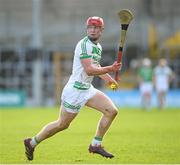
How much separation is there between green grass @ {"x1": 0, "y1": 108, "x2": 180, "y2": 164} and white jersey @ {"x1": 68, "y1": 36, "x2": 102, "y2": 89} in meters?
1.32

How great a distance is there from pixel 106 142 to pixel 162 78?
1857 centimetres

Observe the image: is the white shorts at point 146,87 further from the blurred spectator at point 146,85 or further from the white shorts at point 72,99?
the white shorts at point 72,99

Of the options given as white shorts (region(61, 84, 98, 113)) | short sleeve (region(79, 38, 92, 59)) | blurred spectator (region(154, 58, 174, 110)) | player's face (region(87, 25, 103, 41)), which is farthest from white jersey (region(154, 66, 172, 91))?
short sleeve (region(79, 38, 92, 59))

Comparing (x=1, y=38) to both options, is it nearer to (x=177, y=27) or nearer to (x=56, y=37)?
(x=56, y=37)

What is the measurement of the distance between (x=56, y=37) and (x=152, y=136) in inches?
1048

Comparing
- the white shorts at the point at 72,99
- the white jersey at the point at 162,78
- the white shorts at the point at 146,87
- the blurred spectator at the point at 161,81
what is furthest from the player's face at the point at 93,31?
the white jersey at the point at 162,78

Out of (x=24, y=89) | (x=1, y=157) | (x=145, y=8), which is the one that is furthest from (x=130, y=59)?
(x=1, y=157)

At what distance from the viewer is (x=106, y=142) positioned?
1708 centimetres

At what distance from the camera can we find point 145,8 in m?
45.2

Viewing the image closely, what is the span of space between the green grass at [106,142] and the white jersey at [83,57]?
1321mm

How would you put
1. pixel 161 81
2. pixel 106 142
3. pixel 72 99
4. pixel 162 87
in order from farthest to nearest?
pixel 161 81, pixel 162 87, pixel 106 142, pixel 72 99

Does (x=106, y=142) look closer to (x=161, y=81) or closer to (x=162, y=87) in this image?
(x=162, y=87)

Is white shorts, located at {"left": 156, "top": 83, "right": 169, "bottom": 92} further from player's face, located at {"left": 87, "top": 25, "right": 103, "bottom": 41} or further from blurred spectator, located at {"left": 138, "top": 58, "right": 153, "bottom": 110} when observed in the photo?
player's face, located at {"left": 87, "top": 25, "right": 103, "bottom": 41}

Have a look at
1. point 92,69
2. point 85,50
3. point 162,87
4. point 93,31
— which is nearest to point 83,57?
point 85,50
